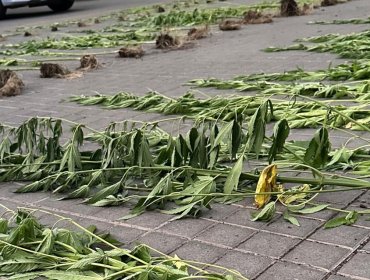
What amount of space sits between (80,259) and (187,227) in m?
0.59

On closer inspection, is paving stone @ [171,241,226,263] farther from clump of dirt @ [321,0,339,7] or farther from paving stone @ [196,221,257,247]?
clump of dirt @ [321,0,339,7]

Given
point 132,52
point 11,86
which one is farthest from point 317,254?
point 132,52

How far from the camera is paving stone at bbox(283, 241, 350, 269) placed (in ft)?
7.92

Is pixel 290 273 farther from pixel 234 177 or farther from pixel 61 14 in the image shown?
pixel 61 14

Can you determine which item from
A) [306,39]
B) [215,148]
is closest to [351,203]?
[215,148]

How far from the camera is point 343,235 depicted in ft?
8.61

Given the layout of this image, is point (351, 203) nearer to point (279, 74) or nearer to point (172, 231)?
point (172, 231)

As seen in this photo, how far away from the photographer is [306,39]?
798 cm

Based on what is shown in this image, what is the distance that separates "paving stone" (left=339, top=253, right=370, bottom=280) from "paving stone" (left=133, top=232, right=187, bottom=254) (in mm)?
694

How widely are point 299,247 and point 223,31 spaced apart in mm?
7802

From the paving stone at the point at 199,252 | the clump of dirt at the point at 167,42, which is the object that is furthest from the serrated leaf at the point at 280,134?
the clump of dirt at the point at 167,42

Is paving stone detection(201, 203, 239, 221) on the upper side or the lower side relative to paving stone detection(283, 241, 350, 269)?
lower

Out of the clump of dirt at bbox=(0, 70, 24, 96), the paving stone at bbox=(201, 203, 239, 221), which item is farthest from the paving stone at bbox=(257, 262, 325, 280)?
the clump of dirt at bbox=(0, 70, 24, 96)

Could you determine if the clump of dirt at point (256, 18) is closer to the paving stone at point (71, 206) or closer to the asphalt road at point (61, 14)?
the asphalt road at point (61, 14)
